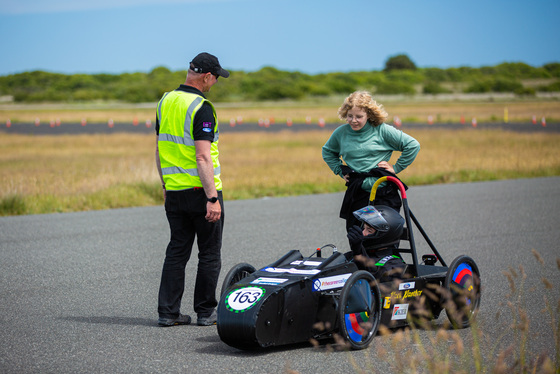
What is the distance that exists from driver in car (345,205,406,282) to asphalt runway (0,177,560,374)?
20.9 inches

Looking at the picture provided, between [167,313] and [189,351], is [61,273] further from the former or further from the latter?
[189,351]

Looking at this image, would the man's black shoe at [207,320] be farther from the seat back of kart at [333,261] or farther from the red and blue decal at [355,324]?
the red and blue decal at [355,324]

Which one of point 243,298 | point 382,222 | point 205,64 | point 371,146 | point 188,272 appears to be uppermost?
point 205,64

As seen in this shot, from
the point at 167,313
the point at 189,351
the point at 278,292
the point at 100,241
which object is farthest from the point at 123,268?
the point at 278,292

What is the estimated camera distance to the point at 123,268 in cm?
809

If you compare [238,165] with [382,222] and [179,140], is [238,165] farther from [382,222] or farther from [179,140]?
[382,222]

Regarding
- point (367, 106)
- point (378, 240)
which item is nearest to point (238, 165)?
point (367, 106)

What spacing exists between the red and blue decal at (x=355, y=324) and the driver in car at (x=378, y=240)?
0.46 meters

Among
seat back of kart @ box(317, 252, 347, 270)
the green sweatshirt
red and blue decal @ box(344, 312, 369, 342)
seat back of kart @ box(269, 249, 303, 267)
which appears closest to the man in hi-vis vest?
seat back of kart @ box(269, 249, 303, 267)

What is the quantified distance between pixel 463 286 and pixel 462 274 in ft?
0.30

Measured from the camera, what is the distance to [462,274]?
580 cm

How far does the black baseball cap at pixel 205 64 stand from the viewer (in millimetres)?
5570

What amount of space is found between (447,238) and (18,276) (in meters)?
5.33

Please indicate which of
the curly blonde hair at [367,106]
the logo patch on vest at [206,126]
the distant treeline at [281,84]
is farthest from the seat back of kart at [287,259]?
the distant treeline at [281,84]
